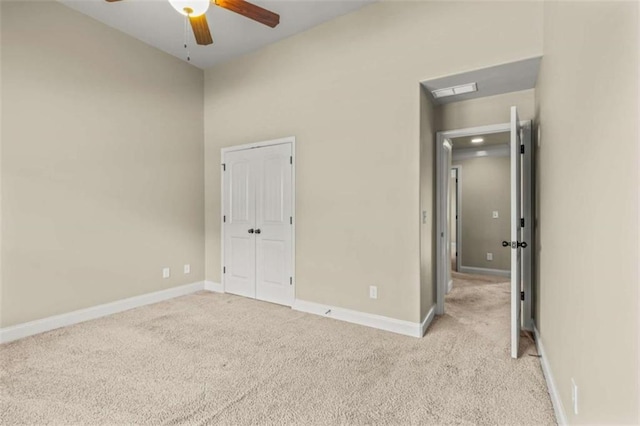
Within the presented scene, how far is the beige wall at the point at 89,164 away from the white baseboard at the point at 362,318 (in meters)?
1.87

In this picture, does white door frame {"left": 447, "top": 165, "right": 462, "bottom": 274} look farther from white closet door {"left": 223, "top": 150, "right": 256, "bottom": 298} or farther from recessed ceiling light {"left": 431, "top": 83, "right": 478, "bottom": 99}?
white closet door {"left": 223, "top": 150, "right": 256, "bottom": 298}

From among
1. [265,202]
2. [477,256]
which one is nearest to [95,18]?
[265,202]

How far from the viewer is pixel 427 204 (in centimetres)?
334

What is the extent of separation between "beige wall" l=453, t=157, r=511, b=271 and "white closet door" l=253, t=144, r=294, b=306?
3846 mm

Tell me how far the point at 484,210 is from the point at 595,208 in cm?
520

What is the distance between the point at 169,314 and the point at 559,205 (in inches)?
146

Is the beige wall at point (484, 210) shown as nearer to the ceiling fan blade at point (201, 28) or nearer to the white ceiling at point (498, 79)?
the white ceiling at point (498, 79)

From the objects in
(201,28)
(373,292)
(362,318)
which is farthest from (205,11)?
(362,318)

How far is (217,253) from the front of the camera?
4645mm

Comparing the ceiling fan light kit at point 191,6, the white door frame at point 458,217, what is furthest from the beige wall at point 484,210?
the ceiling fan light kit at point 191,6

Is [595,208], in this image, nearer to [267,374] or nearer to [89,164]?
[267,374]

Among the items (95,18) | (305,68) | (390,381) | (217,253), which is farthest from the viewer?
(217,253)

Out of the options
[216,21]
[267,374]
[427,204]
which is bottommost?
[267,374]

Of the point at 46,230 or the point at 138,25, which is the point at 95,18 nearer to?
the point at 138,25
